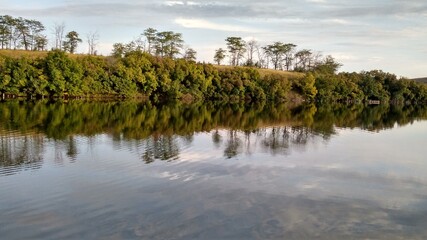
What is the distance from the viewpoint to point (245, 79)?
293 ft

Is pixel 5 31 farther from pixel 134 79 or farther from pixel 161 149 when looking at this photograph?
pixel 161 149

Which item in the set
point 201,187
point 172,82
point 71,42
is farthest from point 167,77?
point 201,187

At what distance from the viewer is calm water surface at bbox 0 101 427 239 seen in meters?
10.8

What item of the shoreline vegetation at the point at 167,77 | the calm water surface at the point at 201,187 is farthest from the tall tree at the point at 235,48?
the calm water surface at the point at 201,187

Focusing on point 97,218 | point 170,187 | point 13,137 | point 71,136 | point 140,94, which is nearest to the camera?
point 97,218

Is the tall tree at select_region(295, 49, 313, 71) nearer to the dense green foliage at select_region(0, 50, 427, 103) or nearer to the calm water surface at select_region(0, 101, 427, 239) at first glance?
the dense green foliage at select_region(0, 50, 427, 103)

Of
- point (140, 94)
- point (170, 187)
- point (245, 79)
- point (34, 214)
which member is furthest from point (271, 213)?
point (245, 79)

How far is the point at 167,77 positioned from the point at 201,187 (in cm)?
6503

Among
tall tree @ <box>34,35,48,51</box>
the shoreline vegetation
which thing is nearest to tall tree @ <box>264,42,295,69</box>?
the shoreline vegetation

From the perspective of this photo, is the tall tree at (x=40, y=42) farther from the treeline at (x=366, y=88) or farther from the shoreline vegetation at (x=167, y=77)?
the treeline at (x=366, y=88)

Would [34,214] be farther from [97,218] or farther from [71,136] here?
[71,136]

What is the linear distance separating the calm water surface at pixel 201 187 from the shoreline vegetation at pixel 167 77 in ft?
136

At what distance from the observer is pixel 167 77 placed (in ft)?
258

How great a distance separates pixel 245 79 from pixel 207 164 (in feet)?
235
